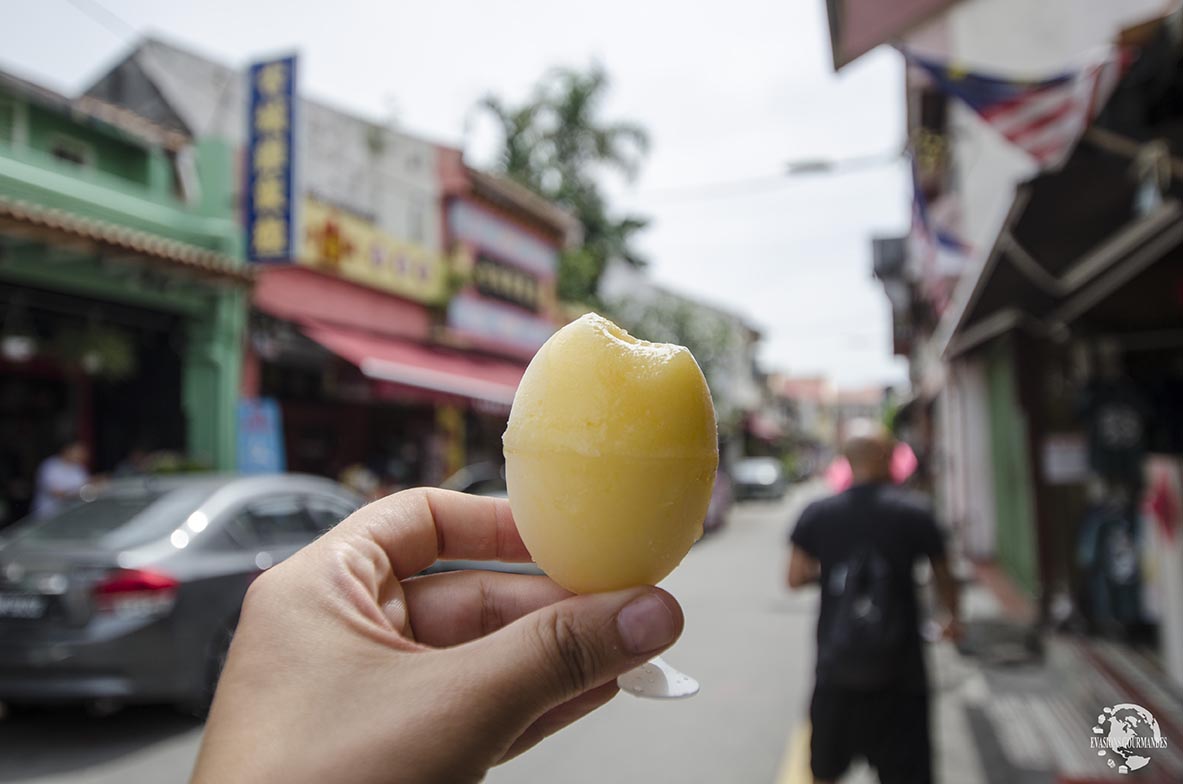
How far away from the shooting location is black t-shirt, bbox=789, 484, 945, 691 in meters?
3.34

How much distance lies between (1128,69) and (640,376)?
268 cm

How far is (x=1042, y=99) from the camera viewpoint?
3.41 m

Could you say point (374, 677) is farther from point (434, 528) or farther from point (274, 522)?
point (274, 522)

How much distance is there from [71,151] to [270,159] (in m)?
2.06

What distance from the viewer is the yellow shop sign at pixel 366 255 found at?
10.4 m

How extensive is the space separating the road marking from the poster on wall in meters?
6.20

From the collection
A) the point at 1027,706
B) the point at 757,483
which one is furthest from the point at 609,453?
the point at 757,483

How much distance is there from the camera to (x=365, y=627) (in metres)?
1.14

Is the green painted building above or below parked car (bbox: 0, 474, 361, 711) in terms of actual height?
above

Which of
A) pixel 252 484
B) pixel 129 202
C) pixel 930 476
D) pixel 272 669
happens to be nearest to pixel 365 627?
pixel 272 669

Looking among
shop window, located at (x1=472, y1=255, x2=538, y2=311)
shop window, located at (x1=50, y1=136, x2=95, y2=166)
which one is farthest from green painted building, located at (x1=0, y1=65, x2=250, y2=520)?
shop window, located at (x1=472, y1=255, x2=538, y2=311)

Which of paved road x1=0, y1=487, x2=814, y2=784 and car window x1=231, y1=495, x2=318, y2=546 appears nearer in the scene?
paved road x1=0, y1=487, x2=814, y2=784

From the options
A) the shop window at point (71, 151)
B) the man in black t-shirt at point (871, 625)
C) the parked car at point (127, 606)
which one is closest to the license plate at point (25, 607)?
the parked car at point (127, 606)

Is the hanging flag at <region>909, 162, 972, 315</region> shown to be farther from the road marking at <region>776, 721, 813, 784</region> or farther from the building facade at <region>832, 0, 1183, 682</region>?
the road marking at <region>776, 721, 813, 784</region>
